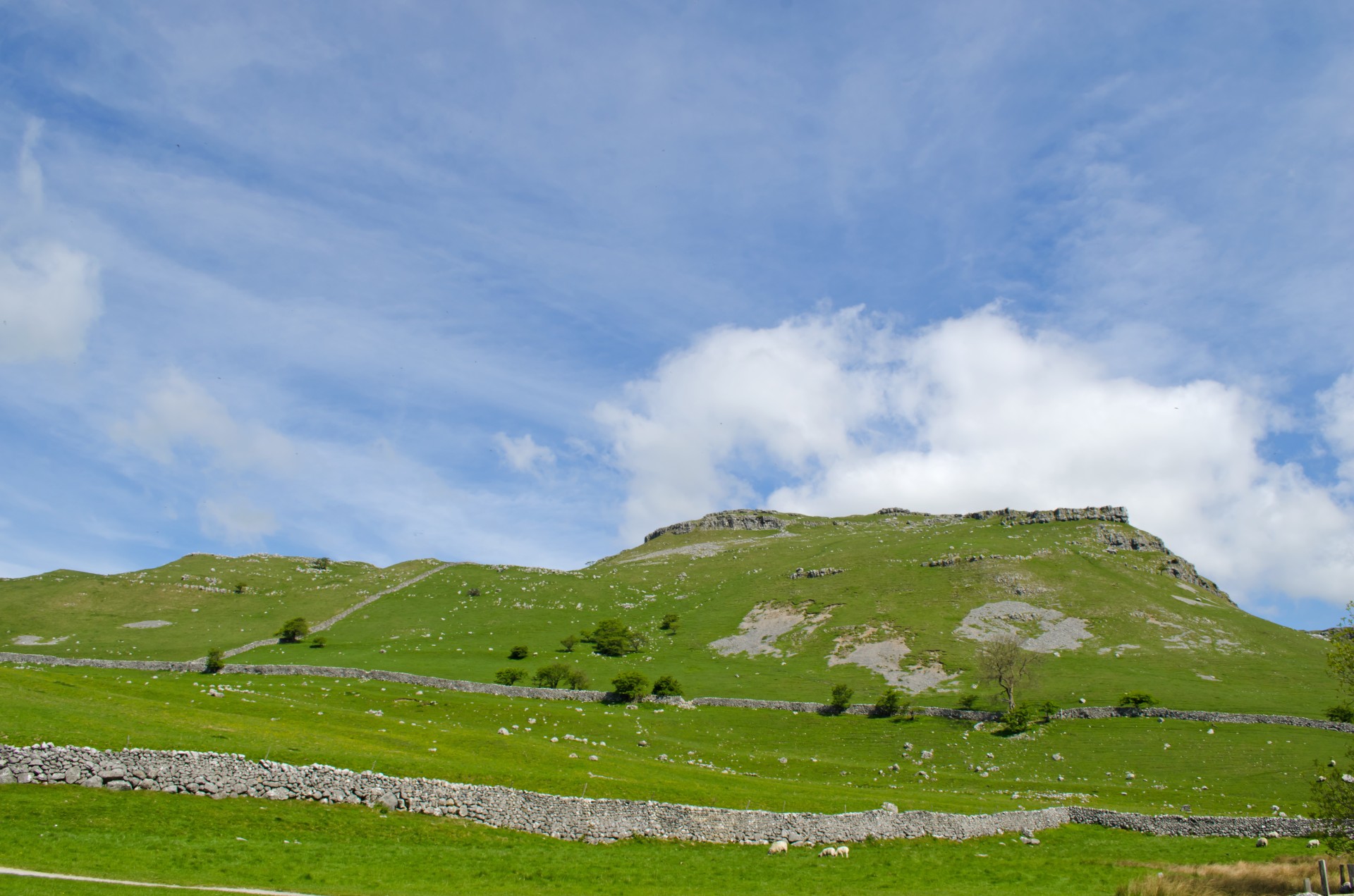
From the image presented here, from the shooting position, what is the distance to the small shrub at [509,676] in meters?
94.1

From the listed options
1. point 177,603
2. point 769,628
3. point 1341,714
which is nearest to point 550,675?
point 769,628

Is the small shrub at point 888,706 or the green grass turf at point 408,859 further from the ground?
the small shrub at point 888,706

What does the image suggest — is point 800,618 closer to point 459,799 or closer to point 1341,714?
point 1341,714

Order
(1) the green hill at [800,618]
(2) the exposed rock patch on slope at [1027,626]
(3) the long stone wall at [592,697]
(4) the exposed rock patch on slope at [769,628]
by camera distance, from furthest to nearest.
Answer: (4) the exposed rock patch on slope at [769,628] < (2) the exposed rock patch on slope at [1027,626] < (1) the green hill at [800,618] < (3) the long stone wall at [592,697]

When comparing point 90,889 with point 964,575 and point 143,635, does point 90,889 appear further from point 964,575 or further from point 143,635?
point 964,575

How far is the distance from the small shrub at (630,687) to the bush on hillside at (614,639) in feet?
94.0

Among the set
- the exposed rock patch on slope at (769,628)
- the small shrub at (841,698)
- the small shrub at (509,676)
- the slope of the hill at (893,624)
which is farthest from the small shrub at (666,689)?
the exposed rock patch on slope at (769,628)

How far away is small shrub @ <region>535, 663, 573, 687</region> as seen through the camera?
94.6 metres

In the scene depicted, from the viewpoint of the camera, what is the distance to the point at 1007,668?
86.2 meters

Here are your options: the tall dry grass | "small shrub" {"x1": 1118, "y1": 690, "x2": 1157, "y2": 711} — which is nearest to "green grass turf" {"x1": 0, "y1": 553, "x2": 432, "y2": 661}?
the tall dry grass

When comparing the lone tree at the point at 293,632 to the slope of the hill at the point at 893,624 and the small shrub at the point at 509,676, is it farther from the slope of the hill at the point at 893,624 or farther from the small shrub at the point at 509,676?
the small shrub at the point at 509,676

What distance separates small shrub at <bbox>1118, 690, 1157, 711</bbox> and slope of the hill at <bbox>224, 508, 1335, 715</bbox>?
3614 millimetres

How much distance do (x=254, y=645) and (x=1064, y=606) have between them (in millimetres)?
132339

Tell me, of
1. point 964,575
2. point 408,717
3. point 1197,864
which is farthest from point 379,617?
point 1197,864
